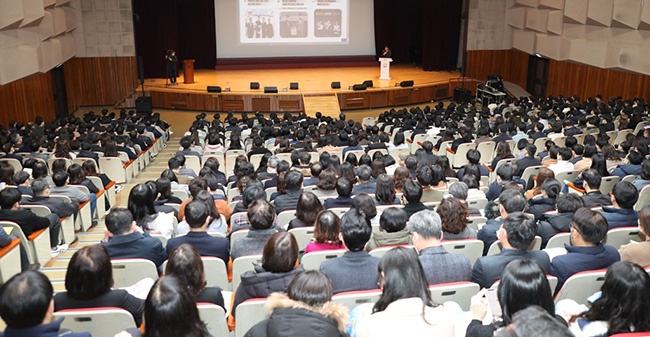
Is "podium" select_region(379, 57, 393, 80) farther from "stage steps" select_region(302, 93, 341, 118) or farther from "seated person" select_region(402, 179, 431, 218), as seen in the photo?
"seated person" select_region(402, 179, 431, 218)

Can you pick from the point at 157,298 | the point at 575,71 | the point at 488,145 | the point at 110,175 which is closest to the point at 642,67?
the point at 575,71

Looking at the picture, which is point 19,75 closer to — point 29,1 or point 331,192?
point 29,1

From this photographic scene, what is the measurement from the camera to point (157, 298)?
2.70m

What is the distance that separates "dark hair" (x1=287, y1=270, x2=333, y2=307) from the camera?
115 inches

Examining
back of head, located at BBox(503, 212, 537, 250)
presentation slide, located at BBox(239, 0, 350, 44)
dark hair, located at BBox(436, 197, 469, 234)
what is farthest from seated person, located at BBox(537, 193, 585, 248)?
presentation slide, located at BBox(239, 0, 350, 44)

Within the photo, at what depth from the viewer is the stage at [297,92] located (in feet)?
57.7

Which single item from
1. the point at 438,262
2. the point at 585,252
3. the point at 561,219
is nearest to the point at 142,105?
the point at 561,219

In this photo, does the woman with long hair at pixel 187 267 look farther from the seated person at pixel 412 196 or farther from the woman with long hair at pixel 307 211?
the seated person at pixel 412 196

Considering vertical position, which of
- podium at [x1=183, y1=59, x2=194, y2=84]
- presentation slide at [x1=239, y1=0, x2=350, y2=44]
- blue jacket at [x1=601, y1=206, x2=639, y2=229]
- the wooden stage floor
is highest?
presentation slide at [x1=239, y1=0, x2=350, y2=44]

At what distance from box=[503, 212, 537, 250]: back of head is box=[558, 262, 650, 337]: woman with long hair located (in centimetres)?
96

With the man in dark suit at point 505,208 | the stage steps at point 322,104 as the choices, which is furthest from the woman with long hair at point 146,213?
the stage steps at point 322,104

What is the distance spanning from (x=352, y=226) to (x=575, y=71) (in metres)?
15.7

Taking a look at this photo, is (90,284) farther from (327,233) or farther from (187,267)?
(327,233)

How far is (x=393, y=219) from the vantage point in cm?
473
